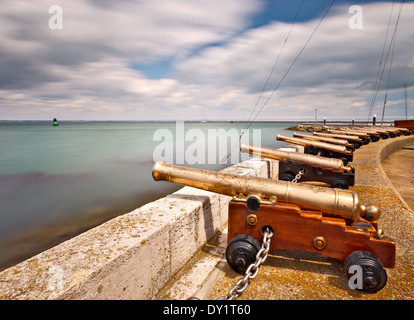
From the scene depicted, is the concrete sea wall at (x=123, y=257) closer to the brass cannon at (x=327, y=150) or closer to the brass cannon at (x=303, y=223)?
the brass cannon at (x=303, y=223)

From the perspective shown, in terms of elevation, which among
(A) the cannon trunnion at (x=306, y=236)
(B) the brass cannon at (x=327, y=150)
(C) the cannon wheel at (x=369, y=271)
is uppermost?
(B) the brass cannon at (x=327, y=150)

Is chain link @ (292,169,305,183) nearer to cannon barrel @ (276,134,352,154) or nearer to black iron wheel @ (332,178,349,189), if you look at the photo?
black iron wheel @ (332,178,349,189)

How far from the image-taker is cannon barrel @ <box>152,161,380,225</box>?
7.02 ft

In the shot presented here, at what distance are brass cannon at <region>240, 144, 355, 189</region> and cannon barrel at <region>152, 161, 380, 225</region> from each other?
2.59 m

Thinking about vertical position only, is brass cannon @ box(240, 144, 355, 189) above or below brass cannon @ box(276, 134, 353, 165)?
below

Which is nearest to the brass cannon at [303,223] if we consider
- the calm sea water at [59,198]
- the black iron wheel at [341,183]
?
the black iron wheel at [341,183]

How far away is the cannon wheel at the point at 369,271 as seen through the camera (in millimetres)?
1881

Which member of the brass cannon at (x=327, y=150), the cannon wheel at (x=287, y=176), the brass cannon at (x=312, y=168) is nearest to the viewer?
the brass cannon at (x=312, y=168)

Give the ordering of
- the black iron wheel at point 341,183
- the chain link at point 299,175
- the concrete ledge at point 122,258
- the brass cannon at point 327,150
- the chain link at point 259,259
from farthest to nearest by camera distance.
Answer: the brass cannon at point 327,150
the black iron wheel at point 341,183
the chain link at point 299,175
the chain link at point 259,259
the concrete ledge at point 122,258

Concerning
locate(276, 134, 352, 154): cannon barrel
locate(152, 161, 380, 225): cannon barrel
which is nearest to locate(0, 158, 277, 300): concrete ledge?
locate(152, 161, 380, 225): cannon barrel

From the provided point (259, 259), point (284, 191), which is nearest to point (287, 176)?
point (284, 191)

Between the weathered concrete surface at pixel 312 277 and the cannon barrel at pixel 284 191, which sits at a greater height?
the cannon barrel at pixel 284 191

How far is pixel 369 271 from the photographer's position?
192 centimetres

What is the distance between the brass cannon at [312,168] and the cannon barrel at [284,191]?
2.59 m
